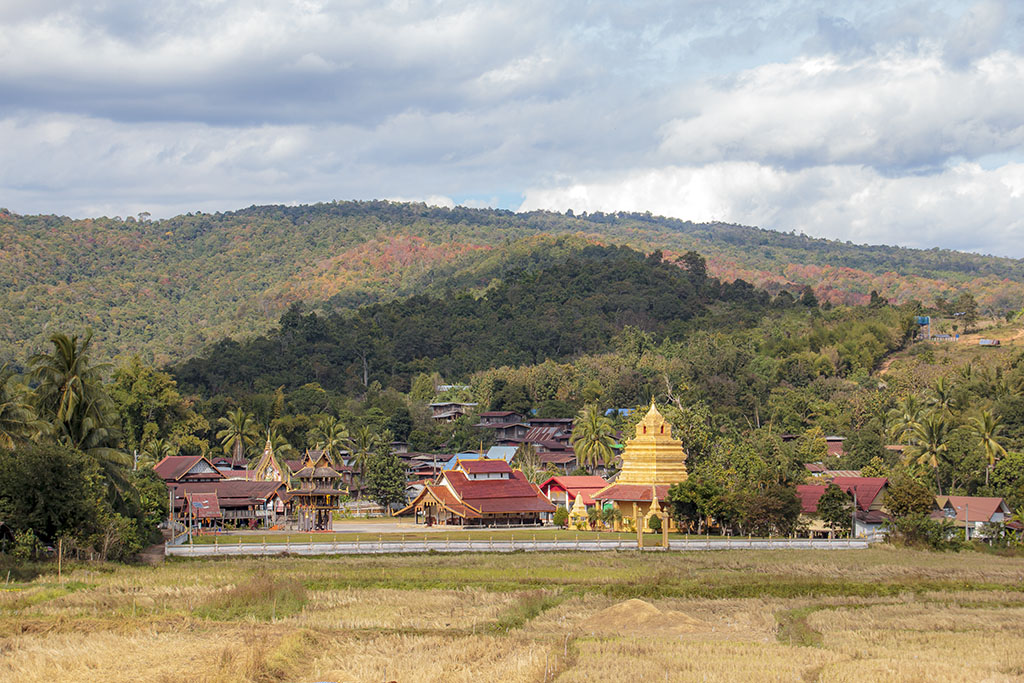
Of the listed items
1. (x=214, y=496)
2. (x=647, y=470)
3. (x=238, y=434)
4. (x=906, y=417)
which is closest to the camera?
(x=214, y=496)

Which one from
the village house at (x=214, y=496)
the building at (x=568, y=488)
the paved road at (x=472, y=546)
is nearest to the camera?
the paved road at (x=472, y=546)

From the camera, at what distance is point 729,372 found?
13150 centimetres

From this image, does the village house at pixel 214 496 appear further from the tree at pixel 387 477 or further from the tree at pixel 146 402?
the tree at pixel 146 402

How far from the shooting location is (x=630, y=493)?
73.6m

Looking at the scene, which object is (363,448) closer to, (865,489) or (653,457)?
(653,457)

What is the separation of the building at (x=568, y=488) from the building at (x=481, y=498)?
4.33 m

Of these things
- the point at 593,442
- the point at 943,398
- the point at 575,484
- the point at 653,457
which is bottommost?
the point at 575,484

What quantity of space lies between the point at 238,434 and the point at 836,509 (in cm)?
6016

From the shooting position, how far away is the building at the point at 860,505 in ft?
224

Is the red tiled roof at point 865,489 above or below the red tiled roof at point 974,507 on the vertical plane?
above

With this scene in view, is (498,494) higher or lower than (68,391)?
lower

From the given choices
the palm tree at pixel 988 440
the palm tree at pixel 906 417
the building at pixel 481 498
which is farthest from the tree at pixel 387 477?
the palm tree at pixel 988 440

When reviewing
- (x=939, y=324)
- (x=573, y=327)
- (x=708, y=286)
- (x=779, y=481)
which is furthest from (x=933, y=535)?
(x=708, y=286)

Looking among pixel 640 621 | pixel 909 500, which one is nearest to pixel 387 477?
pixel 909 500
